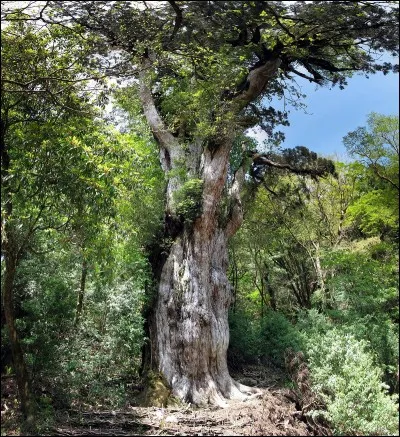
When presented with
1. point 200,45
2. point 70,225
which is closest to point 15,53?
point 70,225

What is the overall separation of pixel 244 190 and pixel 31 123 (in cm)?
1029

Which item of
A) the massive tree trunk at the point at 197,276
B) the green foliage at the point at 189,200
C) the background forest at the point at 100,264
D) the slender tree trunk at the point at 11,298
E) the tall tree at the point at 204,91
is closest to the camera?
the slender tree trunk at the point at 11,298

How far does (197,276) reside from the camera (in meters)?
10.2

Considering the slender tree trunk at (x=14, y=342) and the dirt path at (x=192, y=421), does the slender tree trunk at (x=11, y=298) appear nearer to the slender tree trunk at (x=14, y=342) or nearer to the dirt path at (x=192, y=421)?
the slender tree trunk at (x=14, y=342)

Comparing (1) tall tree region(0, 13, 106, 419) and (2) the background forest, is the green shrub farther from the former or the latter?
(1) tall tree region(0, 13, 106, 419)

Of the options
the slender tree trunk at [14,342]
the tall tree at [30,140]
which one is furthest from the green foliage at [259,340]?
the tall tree at [30,140]

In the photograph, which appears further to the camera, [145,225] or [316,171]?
[316,171]

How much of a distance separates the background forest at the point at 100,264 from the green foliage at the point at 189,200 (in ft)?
0.12

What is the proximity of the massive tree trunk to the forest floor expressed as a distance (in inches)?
34.7

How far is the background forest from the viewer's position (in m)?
6.29

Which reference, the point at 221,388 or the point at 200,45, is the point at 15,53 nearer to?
the point at 200,45

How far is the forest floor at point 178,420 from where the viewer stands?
253 inches

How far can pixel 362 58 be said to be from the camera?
458 inches

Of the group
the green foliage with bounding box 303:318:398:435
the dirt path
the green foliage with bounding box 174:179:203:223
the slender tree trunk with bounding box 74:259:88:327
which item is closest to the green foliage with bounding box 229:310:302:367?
the dirt path
